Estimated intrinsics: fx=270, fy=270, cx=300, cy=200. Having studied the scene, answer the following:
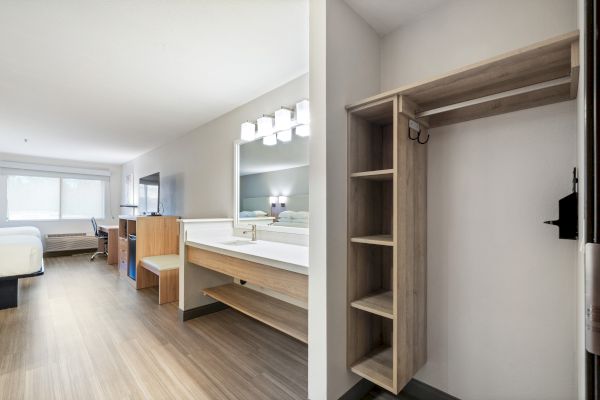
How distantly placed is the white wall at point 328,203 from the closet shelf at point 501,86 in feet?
0.63

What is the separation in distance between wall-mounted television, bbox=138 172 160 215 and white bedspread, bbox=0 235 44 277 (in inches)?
62.0

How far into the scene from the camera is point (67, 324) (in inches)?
98.9

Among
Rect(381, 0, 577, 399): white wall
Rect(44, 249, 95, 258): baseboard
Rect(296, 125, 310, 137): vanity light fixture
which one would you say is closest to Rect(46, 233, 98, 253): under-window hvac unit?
Rect(44, 249, 95, 258): baseboard

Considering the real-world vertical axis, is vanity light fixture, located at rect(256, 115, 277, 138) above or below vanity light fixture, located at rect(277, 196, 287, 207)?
above

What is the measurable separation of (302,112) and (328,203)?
117 cm

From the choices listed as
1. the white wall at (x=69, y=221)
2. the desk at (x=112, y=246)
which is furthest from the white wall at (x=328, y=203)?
the white wall at (x=69, y=221)

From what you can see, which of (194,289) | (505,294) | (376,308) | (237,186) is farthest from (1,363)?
(505,294)

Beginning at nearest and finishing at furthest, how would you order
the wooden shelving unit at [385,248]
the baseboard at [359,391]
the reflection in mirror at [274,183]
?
the wooden shelving unit at [385,248] < the baseboard at [359,391] < the reflection in mirror at [274,183]

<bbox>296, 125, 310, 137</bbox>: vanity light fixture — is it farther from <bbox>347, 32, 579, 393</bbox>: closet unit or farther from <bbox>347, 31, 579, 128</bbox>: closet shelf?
<bbox>347, 31, 579, 128</bbox>: closet shelf

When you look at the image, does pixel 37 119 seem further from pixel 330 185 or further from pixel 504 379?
pixel 504 379

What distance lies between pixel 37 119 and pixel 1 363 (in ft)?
9.91

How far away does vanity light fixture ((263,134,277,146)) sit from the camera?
2.64m

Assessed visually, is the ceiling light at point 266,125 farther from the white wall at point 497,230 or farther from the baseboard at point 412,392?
the baseboard at point 412,392

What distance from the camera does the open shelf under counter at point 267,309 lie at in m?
1.84
